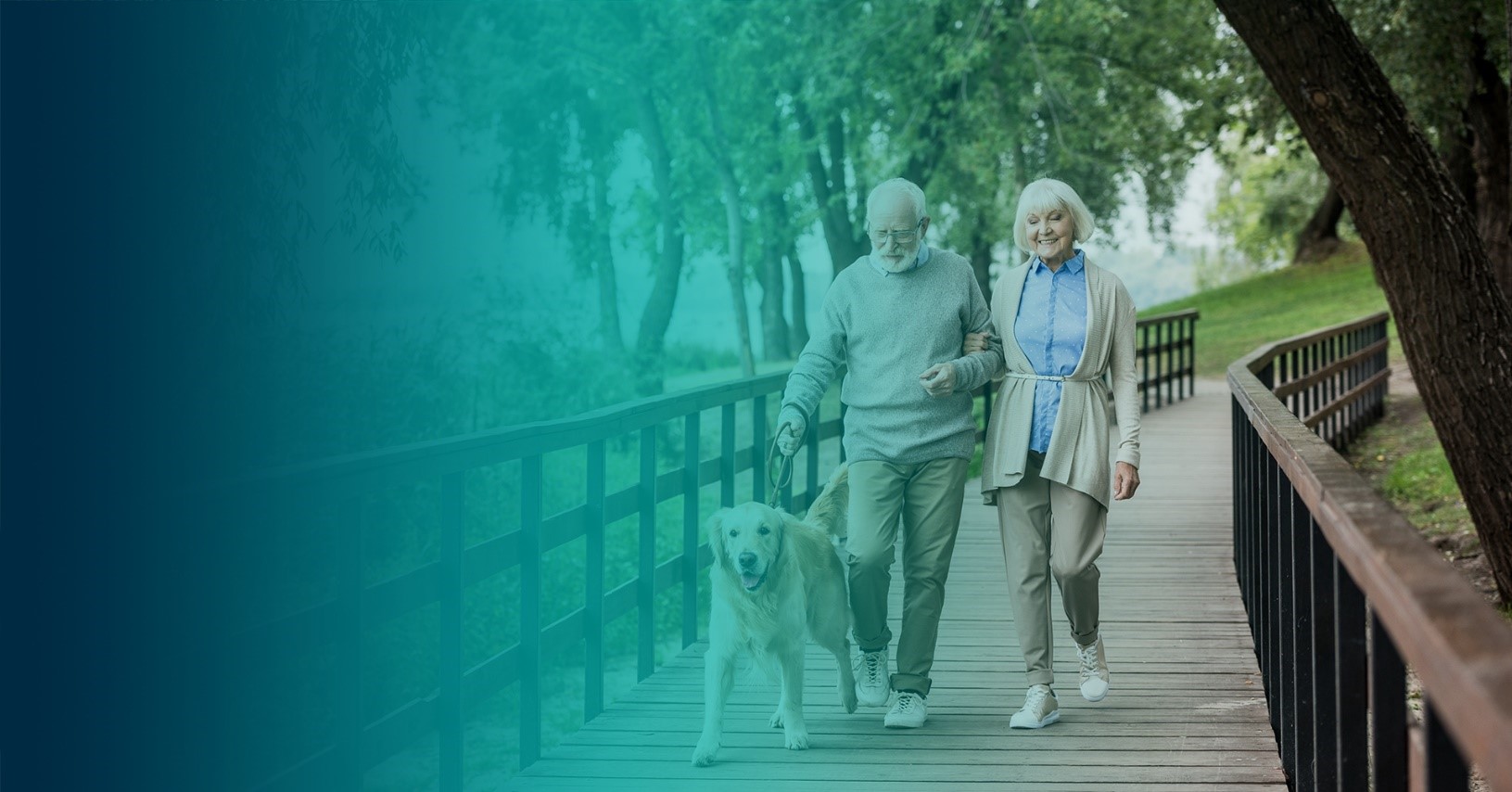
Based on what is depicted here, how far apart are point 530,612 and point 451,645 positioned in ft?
1.79

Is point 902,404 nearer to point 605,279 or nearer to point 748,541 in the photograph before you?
point 748,541

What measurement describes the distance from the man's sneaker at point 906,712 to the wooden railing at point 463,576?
1145 millimetres

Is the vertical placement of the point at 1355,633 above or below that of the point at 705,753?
above

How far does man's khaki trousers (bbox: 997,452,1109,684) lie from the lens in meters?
4.86

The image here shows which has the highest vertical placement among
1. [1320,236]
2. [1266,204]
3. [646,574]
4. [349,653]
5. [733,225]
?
[1266,204]

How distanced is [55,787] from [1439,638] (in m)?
2.79

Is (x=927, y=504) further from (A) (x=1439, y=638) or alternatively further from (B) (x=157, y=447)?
(B) (x=157, y=447)

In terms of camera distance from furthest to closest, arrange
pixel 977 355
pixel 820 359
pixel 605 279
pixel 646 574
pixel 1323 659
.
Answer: pixel 605 279 → pixel 646 574 → pixel 820 359 → pixel 977 355 → pixel 1323 659

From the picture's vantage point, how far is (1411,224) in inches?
292

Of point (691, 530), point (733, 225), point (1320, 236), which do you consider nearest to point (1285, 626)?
point (691, 530)

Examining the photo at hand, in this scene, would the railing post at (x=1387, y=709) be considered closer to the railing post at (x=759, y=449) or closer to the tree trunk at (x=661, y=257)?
the railing post at (x=759, y=449)

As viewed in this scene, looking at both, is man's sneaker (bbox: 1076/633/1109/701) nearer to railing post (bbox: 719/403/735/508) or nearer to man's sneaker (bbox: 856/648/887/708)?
man's sneaker (bbox: 856/648/887/708)

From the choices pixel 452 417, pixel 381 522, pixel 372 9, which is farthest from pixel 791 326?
pixel 372 9
